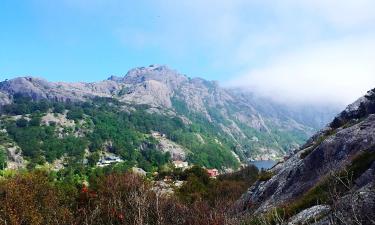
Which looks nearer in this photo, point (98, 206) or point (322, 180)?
point (322, 180)

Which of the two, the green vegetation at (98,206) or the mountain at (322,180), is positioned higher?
the green vegetation at (98,206)

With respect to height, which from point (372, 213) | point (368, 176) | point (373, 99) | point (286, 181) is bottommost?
point (372, 213)

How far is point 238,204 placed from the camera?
44625 mm

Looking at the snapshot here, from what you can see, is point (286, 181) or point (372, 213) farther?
point (286, 181)

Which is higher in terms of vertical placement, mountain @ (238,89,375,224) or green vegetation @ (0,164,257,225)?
green vegetation @ (0,164,257,225)

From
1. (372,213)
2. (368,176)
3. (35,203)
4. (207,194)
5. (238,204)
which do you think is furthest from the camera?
(207,194)

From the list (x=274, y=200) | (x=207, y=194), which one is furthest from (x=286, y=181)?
(x=207, y=194)

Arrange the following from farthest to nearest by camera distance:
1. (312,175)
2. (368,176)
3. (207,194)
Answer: (207,194), (312,175), (368,176)

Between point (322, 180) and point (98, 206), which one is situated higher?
point (98, 206)

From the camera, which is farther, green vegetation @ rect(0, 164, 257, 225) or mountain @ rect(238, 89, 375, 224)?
green vegetation @ rect(0, 164, 257, 225)

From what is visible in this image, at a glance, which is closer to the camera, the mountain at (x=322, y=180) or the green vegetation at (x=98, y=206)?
the mountain at (x=322, y=180)

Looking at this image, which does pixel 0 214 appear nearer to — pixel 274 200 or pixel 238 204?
pixel 238 204

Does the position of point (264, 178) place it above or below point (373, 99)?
below

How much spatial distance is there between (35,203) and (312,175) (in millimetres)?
35808
